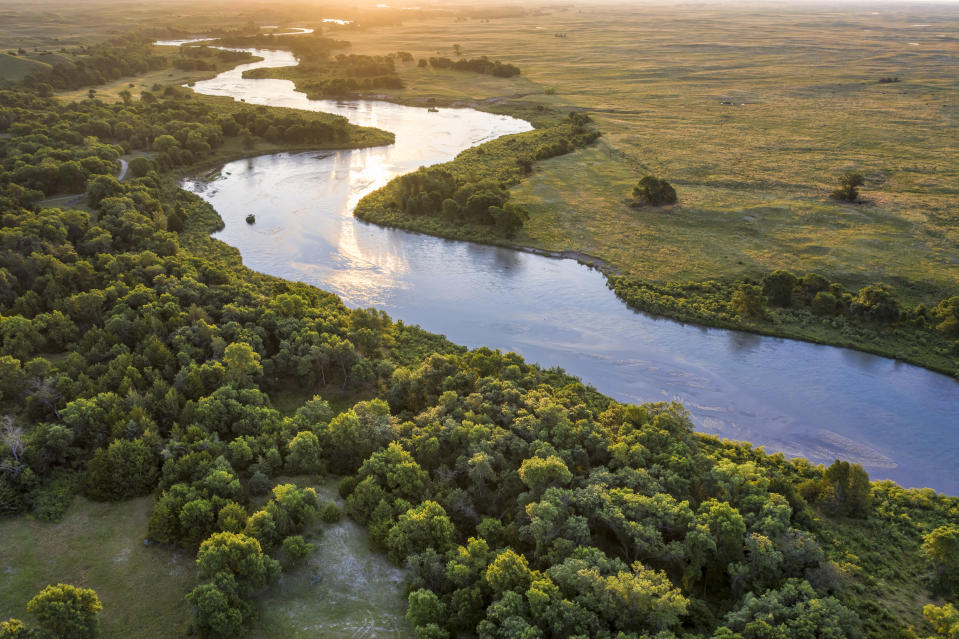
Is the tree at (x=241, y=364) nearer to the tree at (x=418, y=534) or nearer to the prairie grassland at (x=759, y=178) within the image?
the tree at (x=418, y=534)

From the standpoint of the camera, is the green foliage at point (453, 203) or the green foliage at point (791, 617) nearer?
the green foliage at point (791, 617)

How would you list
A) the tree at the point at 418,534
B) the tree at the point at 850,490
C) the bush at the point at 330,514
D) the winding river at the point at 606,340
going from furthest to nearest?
1. the winding river at the point at 606,340
2. the tree at the point at 850,490
3. the bush at the point at 330,514
4. the tree at the point at 418,534

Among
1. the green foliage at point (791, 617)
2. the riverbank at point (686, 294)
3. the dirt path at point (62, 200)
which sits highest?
the dirt path at point (62, 200)

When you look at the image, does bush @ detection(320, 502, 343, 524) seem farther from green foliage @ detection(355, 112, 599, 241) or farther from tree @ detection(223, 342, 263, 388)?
green foliage @ detection(355, 112, 599, 241)

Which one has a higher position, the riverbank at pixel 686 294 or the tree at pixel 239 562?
the riverbank at pixel 686 294

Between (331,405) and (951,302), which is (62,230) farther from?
(951,302)

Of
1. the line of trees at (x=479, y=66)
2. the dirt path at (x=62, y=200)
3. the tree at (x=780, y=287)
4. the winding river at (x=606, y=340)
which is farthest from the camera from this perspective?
the line of trees at (x=479, y=66)

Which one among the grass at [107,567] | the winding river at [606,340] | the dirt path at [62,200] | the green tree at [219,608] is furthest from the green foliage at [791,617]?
the dirt path at [62,200]
